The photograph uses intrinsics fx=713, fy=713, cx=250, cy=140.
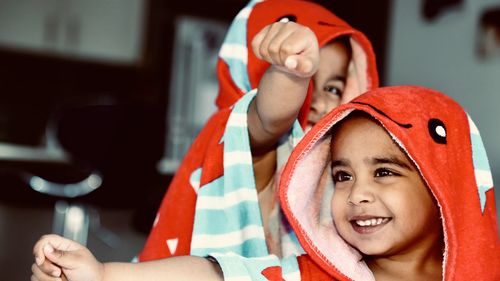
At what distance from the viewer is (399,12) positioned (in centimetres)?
369

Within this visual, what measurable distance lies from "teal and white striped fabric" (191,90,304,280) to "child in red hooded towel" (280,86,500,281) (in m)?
0.05

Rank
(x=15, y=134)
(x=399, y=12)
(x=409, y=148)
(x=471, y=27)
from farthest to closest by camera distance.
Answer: (x=15, y=134) < (x=399, y=12) < (x=471, y=27) < (x=409, y=148)

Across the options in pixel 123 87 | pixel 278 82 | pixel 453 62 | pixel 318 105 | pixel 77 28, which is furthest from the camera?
pixel 123 87

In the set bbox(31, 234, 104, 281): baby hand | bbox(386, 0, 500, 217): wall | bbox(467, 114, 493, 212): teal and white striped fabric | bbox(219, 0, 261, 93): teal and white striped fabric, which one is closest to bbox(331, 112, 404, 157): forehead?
bbox(467, 114, 493, 212): teal and white striped fabric

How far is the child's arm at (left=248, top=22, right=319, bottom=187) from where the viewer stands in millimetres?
774

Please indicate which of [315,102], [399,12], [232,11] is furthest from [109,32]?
[315,102]

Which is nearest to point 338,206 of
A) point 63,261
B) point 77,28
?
point 63,261

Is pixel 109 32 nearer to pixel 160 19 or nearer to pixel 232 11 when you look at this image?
pixel 160 19

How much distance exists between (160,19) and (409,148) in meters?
3.74

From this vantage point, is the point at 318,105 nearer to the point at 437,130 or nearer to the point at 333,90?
the point at 333,90

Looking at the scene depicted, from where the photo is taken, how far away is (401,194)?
902mm

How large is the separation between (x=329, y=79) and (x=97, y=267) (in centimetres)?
53

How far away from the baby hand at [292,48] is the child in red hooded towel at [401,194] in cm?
14

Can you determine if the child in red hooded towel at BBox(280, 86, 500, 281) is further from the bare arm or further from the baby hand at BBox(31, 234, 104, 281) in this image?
the baby hand at BBox(31, 234, 104, 281)
